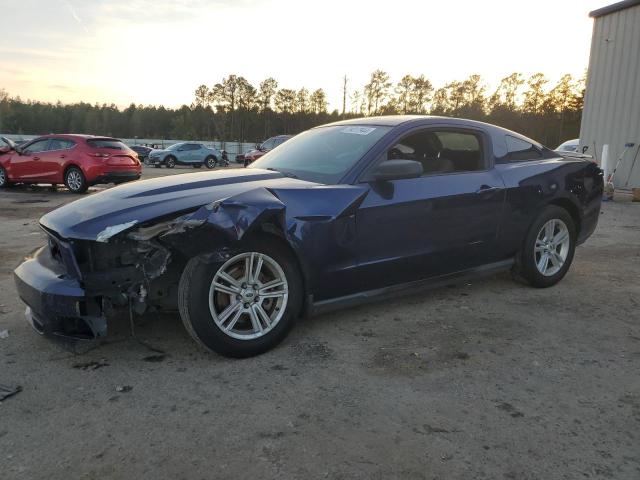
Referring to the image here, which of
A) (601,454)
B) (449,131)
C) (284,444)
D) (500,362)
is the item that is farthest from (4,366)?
(449,131)

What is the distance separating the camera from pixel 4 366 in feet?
9.54

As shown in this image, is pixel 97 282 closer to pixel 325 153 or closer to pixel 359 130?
pixel 325 153

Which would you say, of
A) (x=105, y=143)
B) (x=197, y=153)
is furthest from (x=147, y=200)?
(x=197, y=153)

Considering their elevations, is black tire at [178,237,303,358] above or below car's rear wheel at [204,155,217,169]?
below

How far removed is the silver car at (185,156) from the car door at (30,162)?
16.6m

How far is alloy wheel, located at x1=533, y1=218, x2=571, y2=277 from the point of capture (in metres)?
4.49

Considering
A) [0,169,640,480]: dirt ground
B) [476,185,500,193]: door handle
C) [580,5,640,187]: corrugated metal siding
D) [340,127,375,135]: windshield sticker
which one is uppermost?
[580,5,640,187]: corrugated metal siding

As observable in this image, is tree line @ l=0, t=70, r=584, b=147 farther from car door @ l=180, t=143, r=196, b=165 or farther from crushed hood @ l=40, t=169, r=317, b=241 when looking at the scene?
crushed hood @ l=40, t=169, r=317, b=241

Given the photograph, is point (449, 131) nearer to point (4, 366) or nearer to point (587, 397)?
point (587, 397)

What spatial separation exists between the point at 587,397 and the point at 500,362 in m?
0.51

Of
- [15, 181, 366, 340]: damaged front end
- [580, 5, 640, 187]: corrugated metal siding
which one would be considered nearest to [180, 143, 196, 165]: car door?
[580, 5, 640, 187]: corrugated metal siding

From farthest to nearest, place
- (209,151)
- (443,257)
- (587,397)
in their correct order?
(209,151)
(443,257)
(587,397)

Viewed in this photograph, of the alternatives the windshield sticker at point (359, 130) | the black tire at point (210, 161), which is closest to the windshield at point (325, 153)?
the windshield sticker at point (359, 130)

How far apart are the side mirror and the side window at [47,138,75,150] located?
11204mm
